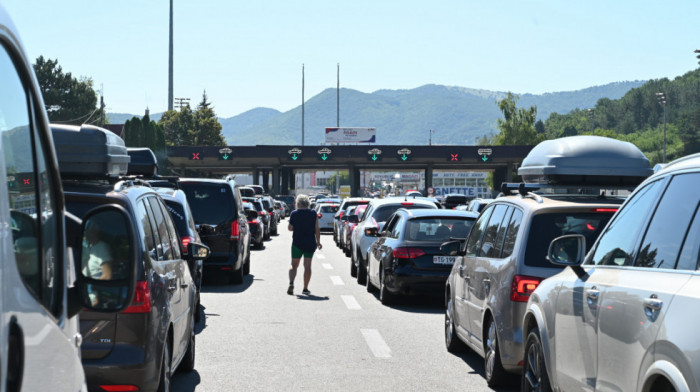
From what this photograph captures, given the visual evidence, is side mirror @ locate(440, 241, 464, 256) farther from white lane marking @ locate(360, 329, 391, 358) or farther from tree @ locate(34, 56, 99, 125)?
tree @ locate(34, 56, 99, 125)

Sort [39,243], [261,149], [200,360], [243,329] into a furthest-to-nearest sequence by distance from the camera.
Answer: [261,149] → [243,329] → [200,360] → [39,243]

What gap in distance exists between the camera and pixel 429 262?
13.7 meters

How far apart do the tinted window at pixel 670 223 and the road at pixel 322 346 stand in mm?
3721

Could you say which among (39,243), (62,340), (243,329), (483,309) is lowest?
(243,329)

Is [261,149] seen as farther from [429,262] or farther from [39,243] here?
[39,243]

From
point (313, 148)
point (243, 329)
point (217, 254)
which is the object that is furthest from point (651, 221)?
point (313, 148)

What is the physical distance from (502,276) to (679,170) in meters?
3.48

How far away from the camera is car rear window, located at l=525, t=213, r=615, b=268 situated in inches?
289

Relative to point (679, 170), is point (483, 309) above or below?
below

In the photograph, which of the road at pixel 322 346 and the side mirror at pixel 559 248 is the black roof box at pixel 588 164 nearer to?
the road at pixel 322 346

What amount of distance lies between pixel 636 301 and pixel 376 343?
6.34 meters

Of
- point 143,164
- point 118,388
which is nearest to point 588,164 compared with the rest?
point 118,388

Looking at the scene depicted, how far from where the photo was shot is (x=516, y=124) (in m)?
A: 129

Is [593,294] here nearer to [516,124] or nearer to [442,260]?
[442,260]
